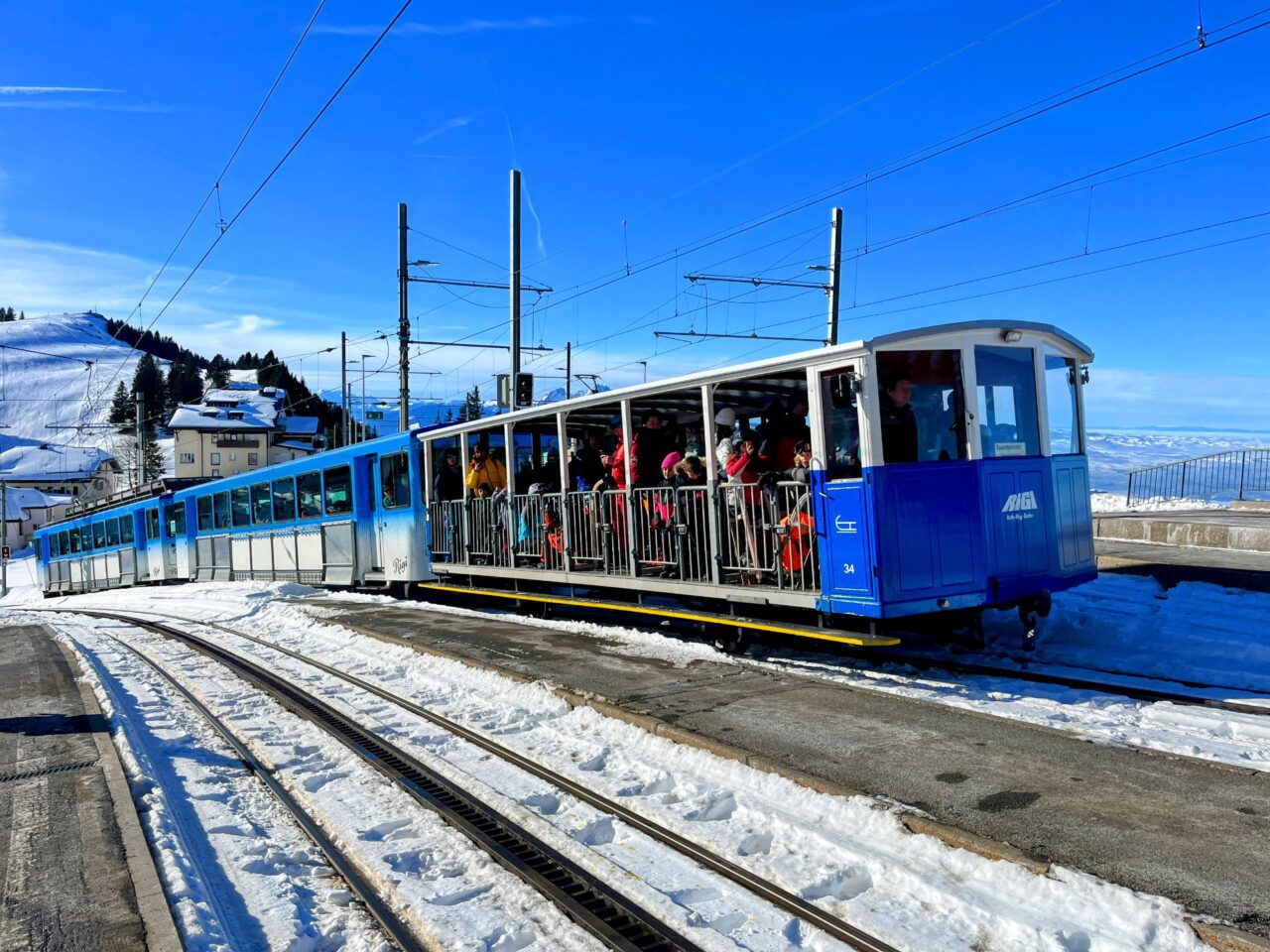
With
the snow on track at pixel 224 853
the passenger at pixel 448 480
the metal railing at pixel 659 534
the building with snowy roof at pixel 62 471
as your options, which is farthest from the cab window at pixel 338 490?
the building with snowy roof at pixel 62 471

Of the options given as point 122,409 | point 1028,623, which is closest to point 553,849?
point 1028,623

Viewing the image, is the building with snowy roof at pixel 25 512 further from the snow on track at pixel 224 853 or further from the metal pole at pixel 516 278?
the snow on track at pixel 224 853

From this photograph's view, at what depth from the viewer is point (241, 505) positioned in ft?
79.6

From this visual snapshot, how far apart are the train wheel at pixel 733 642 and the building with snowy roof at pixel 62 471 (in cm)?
9205

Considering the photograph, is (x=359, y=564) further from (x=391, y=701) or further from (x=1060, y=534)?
(x=1060, y=534)

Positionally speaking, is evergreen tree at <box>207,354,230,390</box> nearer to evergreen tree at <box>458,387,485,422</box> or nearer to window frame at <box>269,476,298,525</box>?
evergreen tree at <box>458,387,485,422</box>

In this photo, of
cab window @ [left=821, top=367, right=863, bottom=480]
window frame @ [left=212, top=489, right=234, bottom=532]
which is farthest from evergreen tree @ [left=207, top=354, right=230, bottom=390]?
cab window @ [left=821, top=367, right=863, bottom=480]

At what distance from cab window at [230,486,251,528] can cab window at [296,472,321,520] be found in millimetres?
3731

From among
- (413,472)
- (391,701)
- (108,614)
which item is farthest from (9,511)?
(391,701)

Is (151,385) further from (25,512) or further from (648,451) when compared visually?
(648,451)

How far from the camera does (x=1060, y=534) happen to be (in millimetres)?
8852

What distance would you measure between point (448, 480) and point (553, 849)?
1100 centimetres

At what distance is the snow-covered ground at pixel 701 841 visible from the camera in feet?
11.9

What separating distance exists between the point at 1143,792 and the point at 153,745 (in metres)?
6.70
